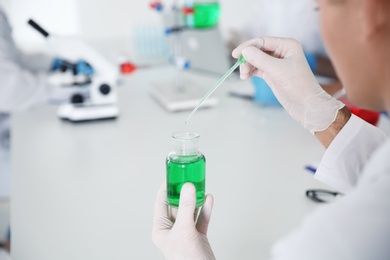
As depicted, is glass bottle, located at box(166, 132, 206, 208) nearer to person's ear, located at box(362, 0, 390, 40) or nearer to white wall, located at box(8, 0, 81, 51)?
person's ear, located at box(362, 0, 390, 40)

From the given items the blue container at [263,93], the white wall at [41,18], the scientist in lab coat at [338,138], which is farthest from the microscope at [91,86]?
the white wall at [41,18]

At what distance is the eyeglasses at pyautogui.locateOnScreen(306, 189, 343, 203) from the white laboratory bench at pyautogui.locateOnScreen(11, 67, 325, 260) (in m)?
0.02

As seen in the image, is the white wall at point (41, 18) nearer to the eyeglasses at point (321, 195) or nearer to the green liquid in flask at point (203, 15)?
the green liquid in flask at point (203, 15)

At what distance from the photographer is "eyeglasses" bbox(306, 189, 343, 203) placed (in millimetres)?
1300

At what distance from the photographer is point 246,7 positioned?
422 centimetres

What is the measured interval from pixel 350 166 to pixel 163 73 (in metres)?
1.92

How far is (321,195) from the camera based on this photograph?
4.36 ft

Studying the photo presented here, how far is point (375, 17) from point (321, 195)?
0.71 metres

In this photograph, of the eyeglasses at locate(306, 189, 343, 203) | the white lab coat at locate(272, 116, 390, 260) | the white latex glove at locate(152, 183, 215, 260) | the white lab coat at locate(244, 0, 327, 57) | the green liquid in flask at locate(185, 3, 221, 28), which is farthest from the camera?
the white lab coat at locate(244, 0, 327, 57)

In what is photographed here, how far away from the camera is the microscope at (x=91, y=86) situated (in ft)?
6.39

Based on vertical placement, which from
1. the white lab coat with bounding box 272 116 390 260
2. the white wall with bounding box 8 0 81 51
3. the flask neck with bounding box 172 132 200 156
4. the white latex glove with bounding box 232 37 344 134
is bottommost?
the white lab coat with bounding box 272 116 390 260

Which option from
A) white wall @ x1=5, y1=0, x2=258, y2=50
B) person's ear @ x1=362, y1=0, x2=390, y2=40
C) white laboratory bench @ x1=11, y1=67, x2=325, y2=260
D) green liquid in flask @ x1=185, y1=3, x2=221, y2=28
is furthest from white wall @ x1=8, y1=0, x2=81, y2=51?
person's ear @ x1=362, y1=0, x2=390, y2=40

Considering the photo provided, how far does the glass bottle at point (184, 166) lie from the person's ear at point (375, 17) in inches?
16.7

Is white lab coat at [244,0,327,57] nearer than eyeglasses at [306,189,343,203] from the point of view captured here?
No
